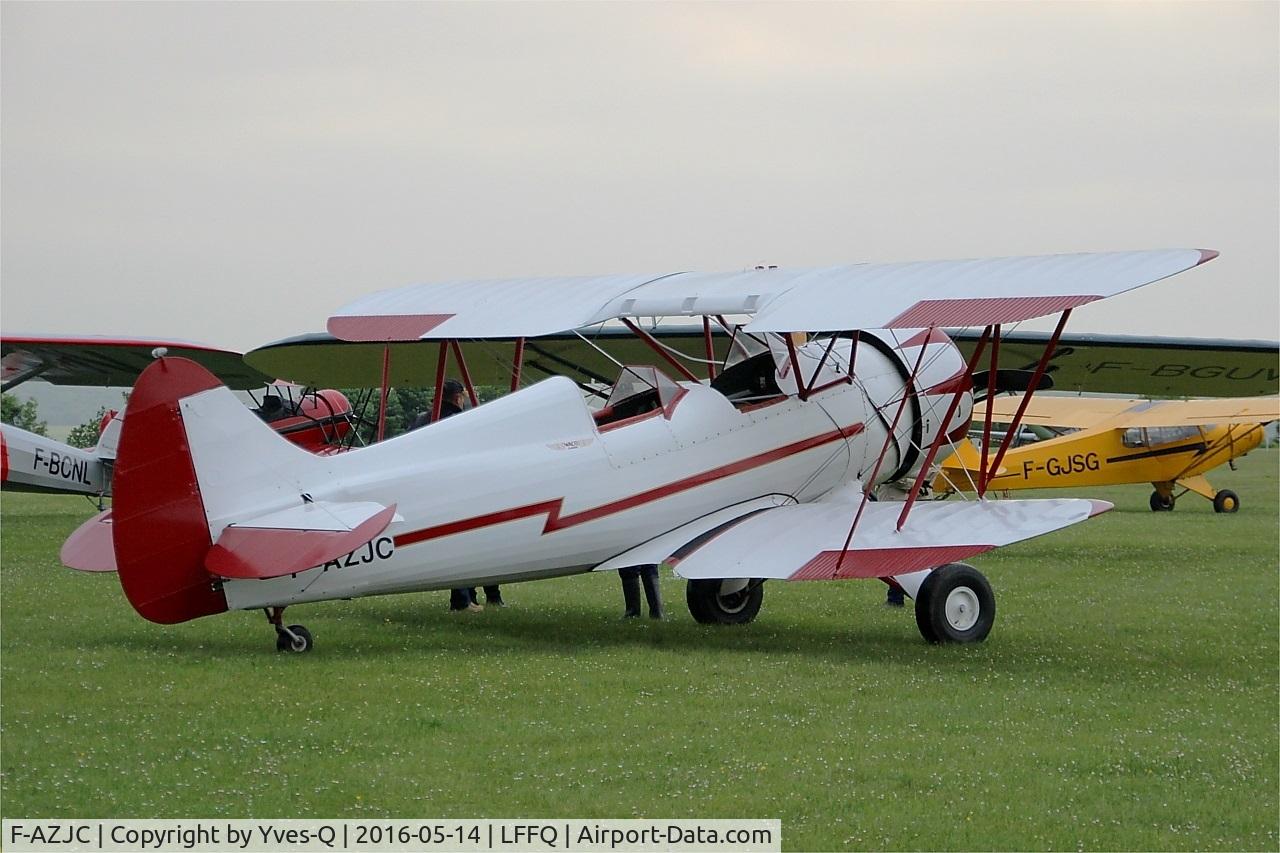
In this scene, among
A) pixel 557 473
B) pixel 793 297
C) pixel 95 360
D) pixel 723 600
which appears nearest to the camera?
pixel 557 473

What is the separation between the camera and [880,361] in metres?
10.8

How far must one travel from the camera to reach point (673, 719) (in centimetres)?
695

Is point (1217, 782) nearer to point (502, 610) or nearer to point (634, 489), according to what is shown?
point (634, 489)

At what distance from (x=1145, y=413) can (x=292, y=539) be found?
18631mm

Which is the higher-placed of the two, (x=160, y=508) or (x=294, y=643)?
(x=160, y=508)

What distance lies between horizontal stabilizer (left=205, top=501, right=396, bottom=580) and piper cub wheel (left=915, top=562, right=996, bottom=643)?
3.47m

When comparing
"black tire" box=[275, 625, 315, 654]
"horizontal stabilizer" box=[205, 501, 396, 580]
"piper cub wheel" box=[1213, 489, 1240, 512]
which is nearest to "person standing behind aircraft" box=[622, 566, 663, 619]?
"black tire" box=[275, 625, 315, 654]

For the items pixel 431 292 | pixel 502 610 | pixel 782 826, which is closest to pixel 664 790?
pixel 782 826

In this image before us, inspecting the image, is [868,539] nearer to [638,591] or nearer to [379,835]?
[638,591]

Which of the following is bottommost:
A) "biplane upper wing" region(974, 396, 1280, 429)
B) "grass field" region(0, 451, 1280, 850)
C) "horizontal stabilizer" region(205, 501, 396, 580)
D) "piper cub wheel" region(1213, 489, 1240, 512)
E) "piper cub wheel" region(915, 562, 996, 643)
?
"piper cub wheel" region(1213, 489, 1240, 512)

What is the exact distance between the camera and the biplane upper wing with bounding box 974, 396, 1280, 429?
22.9m

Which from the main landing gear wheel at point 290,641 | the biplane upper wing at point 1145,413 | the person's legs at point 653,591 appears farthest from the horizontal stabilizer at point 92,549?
the biplane upper wing at point 1145,413

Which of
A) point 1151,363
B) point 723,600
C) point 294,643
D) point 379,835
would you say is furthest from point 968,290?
point 379,835

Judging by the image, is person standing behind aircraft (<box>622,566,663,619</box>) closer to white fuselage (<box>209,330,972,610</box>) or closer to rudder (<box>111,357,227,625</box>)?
white fuselage (<box>209,330,972,610</box>)
